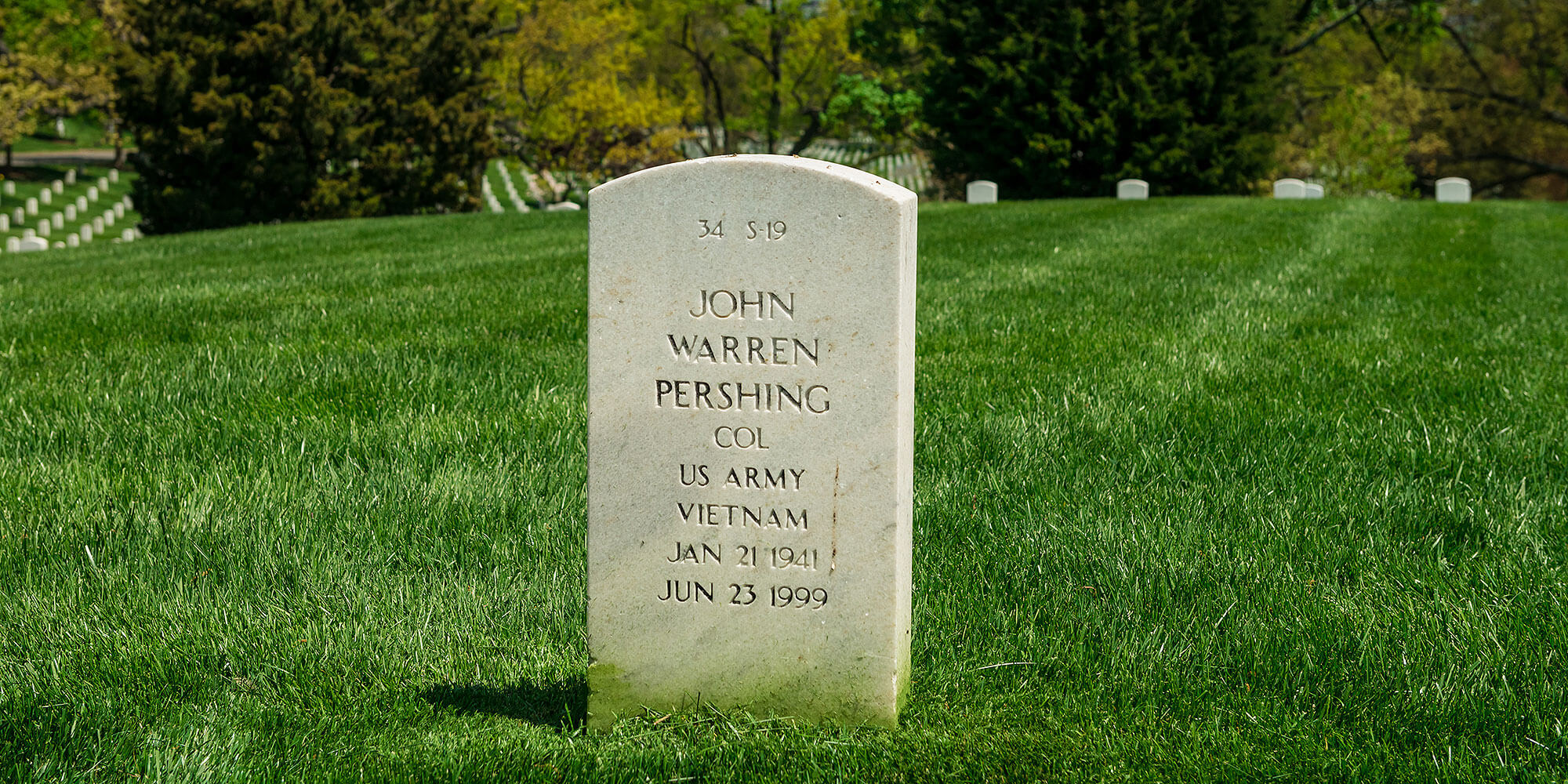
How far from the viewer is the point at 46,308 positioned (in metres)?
8.63

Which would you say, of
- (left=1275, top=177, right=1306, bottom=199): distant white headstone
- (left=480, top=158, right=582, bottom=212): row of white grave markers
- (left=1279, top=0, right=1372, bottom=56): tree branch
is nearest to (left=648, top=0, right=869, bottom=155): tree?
(left=480, top=158, right=582, bottom=212): row of white grave markers

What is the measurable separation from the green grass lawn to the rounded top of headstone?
1.26 m

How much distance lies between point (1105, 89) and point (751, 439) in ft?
77.3

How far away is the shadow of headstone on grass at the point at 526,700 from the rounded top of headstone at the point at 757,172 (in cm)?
126

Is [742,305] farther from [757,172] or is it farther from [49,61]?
[49,61]

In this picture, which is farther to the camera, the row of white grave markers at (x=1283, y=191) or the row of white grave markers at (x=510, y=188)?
the row of white grave markers at (x=510, y=188)

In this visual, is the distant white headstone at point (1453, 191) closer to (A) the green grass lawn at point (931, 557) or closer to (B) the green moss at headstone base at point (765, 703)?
(A) the green grass lawn at point (931, 557)

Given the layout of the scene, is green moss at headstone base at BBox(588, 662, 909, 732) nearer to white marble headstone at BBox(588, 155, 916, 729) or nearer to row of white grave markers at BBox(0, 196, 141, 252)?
white marble headstone at BBox(588, 155, 916, 729)

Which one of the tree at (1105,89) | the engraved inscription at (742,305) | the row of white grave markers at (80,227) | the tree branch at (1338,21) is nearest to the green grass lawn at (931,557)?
the engraved inscription at (742,305)

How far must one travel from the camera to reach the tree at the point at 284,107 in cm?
2422

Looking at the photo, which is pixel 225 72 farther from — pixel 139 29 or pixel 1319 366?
pixel 1319 366

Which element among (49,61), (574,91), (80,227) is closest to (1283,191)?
(574,91)

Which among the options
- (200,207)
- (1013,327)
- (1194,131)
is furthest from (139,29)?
(1013,327)

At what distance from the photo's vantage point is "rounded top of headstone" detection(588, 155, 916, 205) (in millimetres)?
2713
